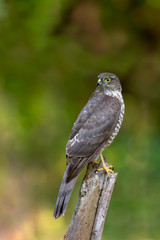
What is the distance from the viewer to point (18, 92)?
745cm

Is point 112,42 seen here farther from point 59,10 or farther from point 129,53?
point 59,10

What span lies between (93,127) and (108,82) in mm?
603

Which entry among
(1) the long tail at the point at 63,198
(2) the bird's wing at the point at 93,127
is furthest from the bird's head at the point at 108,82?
(1) the long tail at the point at 63,198

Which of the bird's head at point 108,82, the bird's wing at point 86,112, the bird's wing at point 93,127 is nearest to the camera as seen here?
the bird's wing at point 93,127

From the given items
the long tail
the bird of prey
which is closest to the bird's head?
the bird of prey

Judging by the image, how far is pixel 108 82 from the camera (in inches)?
193

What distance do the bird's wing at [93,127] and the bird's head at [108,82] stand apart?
0.18 meters

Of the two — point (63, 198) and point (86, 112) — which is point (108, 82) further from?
point (63, 198)

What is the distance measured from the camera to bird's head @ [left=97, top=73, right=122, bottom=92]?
4897 mm

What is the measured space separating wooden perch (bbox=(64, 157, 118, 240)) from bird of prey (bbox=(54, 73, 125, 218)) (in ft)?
0.48

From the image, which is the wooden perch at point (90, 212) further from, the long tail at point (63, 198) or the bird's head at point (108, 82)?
the bird's head at point (108, 82)

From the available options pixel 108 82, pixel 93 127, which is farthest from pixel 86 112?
pixel 108 82

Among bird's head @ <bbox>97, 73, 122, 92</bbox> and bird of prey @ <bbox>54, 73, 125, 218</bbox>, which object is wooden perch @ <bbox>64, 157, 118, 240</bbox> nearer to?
bird of prey @ <bbox>54, 73, 125, 218</bbox>

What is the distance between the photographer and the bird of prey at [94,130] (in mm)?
4152
